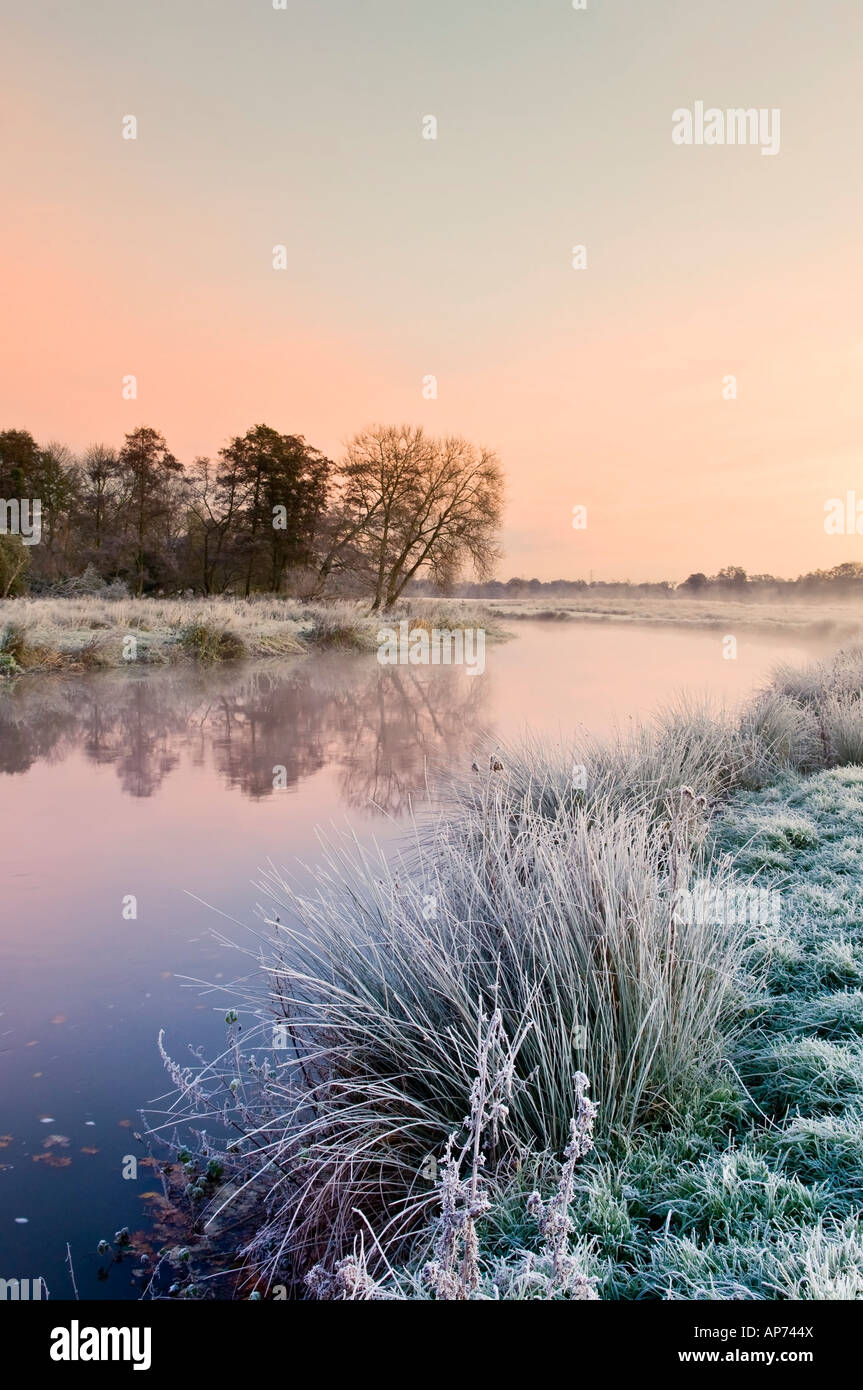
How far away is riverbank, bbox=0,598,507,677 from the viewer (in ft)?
48.8

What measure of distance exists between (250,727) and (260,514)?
2314 cm

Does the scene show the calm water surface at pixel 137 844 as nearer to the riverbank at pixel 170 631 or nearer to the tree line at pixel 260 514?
the riverbank at pixel 170 631

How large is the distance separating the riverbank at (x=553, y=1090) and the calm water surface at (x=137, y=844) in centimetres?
31

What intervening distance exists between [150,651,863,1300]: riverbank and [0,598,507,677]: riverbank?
41.5 feet

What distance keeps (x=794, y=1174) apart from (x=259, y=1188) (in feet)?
4.59

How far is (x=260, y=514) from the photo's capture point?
31.9m

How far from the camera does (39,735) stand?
30.5 ft

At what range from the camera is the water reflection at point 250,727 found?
7766 millimetres

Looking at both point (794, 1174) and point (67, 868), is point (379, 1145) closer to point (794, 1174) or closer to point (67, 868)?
point (794, 1174)

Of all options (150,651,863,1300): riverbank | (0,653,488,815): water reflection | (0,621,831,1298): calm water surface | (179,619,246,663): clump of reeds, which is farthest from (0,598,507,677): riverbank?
(150,651,863,1300): riverbank

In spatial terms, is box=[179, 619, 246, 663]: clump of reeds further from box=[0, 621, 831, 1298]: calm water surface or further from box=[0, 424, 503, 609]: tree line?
box=[0, 424, 503, 609]: tree line

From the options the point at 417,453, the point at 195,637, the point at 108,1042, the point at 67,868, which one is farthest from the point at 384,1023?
the point at 417,453
